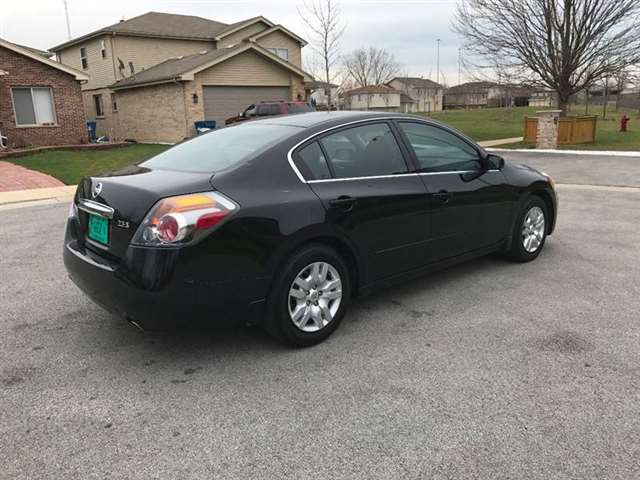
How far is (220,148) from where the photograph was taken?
397 cm

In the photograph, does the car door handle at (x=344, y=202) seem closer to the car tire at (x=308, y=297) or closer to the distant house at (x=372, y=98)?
the car tire at (x=308, y=297)

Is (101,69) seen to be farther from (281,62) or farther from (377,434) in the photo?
(377,434)

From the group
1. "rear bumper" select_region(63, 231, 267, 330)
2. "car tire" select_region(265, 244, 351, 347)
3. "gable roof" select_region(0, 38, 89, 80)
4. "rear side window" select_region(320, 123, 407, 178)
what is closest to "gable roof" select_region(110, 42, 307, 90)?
"gable roof" select_region(0, 38, 89, 80)

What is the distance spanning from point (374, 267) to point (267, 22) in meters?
32.1

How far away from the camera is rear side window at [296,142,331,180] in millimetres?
3656

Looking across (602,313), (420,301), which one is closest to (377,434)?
(420,301)

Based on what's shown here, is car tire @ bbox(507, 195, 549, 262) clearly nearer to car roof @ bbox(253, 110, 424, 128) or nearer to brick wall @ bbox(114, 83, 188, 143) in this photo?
car roof @ bbox(253, 110, 424, 128)

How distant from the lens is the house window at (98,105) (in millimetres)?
30031

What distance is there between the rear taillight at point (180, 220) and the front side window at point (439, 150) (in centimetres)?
190

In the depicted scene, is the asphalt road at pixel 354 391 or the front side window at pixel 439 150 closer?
the asphalt road at pixel 354 391

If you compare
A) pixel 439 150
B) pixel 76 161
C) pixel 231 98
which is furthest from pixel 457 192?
pixel 231 98

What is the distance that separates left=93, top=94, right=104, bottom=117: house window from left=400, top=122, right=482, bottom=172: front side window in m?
29.2

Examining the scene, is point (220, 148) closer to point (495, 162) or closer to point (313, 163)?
point (313, 163)

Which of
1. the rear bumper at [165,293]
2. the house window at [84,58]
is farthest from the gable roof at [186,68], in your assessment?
the rear bumper at [165,293]
